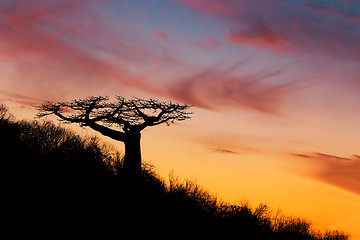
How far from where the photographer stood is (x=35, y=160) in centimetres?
2581

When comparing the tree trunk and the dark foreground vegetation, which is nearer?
the dark foreground vegetation

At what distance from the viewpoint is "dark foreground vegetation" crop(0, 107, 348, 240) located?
803 inches

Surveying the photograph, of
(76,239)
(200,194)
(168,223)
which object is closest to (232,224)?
(200,194)

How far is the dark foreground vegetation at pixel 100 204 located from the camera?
66.9 feet

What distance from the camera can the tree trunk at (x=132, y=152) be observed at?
75.2 ft

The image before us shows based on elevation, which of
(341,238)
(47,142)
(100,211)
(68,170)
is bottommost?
(341,238)

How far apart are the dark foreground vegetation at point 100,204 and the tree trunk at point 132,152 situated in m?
Answer: 0.90

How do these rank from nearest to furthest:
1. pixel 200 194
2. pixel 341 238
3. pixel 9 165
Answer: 1. pixel 9 165
2. pixel 200 194
3. pixel 341 238

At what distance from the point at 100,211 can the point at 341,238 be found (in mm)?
26606

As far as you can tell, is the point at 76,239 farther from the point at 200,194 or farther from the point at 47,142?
the point at 47,142

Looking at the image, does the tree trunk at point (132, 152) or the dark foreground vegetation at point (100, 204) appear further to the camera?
the tree trunk at point (132, 152)

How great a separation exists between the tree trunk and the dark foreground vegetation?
35.5 inches

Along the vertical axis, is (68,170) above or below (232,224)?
above

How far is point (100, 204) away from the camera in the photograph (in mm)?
23109
